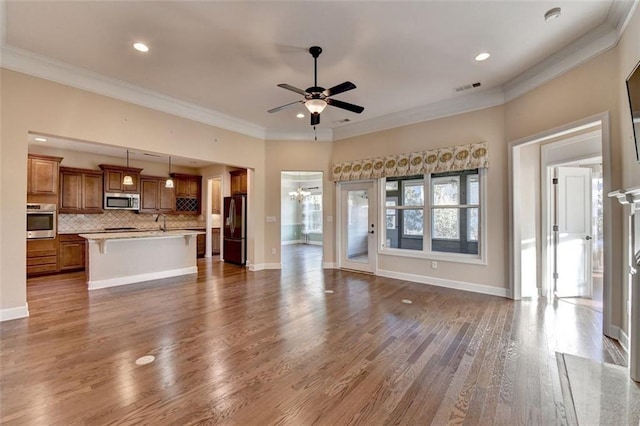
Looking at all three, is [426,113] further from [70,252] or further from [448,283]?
[70,252]

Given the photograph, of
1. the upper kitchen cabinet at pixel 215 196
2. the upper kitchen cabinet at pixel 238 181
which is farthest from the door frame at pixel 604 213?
the upper kitchen cabinet at pixel 215 196

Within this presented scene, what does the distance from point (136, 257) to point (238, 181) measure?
2.96 metres

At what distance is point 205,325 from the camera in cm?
333

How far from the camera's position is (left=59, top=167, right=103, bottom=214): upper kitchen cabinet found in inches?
256

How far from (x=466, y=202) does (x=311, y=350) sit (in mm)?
3773

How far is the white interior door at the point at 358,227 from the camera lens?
6.05m

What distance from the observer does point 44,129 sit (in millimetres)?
3646

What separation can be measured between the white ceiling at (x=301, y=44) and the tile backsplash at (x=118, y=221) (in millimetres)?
4380

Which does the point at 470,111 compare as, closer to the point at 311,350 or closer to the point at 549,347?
the point at 549,347

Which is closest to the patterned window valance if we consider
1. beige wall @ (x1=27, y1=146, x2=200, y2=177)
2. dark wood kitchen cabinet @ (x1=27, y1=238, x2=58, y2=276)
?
beige wall @ (x1=27, y1=146, x2=200, y2=177)

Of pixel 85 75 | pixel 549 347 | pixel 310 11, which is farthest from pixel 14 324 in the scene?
pixel 549 347

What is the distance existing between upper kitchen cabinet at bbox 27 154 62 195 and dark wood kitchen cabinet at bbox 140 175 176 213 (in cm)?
188

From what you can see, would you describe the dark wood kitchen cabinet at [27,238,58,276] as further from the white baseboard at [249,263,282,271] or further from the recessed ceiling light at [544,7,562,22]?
the recessed ceiling light at [544,7,562,22]

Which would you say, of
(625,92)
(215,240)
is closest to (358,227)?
(625,92)
